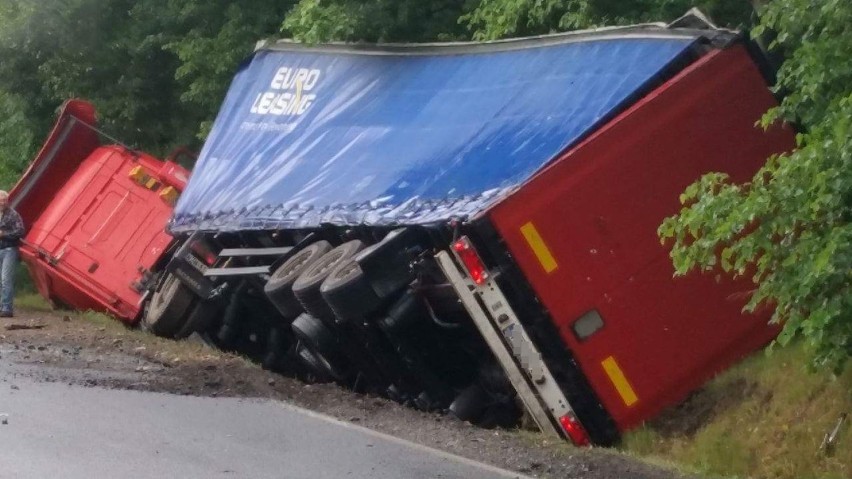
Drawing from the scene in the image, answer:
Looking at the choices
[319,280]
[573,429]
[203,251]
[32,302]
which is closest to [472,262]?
[573,429]

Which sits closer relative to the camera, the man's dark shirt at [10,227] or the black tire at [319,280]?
the black tire at [319,280]

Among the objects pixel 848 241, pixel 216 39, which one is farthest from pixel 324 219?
pixel 216 39

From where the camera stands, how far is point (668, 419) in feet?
29.8

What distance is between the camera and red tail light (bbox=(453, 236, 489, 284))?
8.81 metres

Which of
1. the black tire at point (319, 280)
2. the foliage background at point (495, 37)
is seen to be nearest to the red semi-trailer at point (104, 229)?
the foliage background at point (495, 37)

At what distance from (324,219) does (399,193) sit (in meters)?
0.91

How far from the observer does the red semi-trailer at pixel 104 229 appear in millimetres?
14758

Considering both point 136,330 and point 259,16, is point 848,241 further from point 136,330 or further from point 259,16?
point 259,16

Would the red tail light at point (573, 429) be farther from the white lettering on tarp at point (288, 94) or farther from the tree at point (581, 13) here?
the white lettering on tarp at point (288, 94)

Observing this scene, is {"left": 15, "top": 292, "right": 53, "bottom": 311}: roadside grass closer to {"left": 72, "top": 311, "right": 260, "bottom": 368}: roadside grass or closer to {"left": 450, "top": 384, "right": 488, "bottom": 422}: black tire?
{"left": 72, "top": 311, "right": 260, "bottom": 368}: roadside grass

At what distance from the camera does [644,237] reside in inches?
355

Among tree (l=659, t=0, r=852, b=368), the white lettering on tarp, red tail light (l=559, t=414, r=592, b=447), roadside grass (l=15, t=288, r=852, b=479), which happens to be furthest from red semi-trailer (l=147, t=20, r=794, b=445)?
the white lettering on tarp

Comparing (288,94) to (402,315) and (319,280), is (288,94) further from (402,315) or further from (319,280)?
(402,315)

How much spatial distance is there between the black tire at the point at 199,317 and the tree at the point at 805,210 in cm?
633
